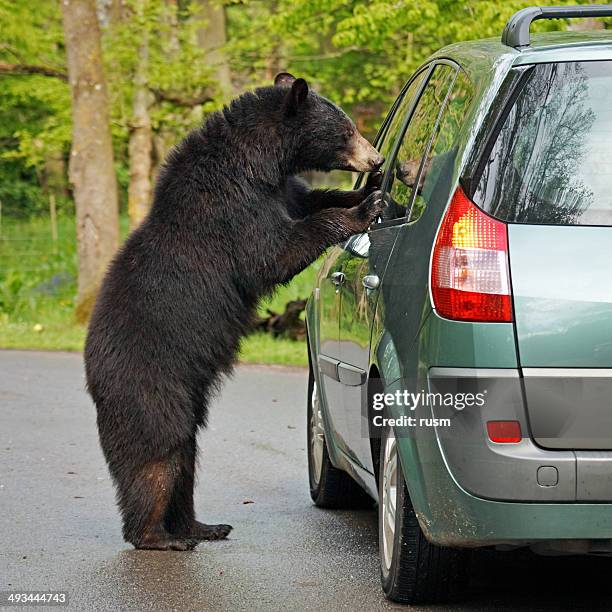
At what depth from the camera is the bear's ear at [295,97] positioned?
5938 mm

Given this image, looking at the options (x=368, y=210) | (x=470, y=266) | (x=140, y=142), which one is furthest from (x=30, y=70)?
(x=470, y=266)

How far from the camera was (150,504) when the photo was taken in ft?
18.0

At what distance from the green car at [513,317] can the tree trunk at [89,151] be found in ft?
42.8

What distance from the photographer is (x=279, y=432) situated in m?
8.77

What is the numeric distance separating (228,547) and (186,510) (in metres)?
0.25

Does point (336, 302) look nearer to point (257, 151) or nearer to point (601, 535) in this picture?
point (257, 151)

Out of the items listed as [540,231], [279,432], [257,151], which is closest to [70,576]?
[257,151]

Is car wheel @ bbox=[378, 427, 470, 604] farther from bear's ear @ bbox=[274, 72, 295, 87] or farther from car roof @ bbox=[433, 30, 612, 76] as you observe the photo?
bear's ear @ bbox=[274, 72, 295, 87]

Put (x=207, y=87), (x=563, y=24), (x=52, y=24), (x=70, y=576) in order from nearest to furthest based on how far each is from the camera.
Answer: (x=70, y=576), (x=563, y=24), (x=207, y=87), (x=52, y=24)

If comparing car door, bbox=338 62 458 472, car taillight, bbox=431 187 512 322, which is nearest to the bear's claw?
car door, bbox=338 62 458 472

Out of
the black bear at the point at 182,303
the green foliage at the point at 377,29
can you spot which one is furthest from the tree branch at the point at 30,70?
the black bear at the point at 182,303

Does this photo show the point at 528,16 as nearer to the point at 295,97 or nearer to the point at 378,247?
the point at 378,247

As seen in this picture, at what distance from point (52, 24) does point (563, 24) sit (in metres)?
17.1

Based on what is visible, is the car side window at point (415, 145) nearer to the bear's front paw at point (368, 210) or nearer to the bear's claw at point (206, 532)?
the bear's front paw at point (368, 210)
